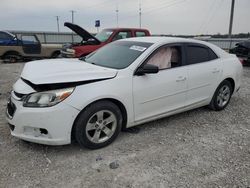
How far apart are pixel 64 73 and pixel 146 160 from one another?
157 cm

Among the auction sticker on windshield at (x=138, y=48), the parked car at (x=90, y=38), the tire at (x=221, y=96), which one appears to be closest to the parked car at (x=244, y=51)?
the parked car at (x=90, y=38)

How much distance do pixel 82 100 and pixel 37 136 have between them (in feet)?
2.42

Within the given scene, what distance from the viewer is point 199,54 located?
457cm

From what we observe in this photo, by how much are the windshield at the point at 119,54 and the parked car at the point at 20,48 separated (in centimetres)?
917

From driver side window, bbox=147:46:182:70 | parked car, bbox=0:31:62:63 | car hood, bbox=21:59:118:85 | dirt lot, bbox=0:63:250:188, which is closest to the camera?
dirt lot, bbox=0:63:250:188

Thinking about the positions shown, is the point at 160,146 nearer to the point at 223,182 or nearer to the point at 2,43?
the point at 223,182

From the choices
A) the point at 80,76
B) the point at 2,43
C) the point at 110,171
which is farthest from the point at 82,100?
the point at 2,43

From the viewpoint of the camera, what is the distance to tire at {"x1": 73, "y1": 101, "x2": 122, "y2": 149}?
3.20 meters

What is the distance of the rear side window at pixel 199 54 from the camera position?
4398mm

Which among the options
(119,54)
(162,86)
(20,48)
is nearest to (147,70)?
(162,86)

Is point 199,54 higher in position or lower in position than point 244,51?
higher

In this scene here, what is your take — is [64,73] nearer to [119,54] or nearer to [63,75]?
[63,75]

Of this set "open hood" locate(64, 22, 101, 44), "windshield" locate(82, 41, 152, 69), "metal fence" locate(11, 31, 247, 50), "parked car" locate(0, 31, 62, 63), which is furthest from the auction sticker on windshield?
"metal fence" locate(11, 31, 247, 50)

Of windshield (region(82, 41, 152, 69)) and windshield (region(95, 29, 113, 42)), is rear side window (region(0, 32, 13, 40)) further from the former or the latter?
windshield (region(82, 41, 152, 69))
